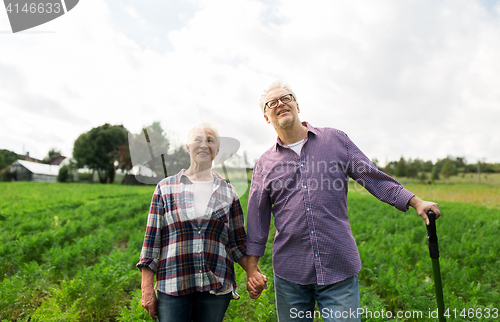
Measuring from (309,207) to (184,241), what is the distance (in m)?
0.77

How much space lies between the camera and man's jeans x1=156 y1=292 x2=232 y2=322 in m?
1.72

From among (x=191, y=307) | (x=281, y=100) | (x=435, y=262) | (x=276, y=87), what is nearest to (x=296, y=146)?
(x=281, y=100)

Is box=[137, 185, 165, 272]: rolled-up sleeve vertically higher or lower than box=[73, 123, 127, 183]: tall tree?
lower

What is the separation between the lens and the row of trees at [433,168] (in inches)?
2201

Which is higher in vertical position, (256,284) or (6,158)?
(6,158)

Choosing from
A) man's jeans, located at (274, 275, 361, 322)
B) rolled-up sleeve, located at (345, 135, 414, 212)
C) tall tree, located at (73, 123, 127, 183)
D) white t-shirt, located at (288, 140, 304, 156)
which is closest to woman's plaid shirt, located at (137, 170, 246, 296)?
man's jeans, located at (274, 275, 361, 322)

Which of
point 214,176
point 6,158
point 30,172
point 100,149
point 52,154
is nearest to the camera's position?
point 214,176

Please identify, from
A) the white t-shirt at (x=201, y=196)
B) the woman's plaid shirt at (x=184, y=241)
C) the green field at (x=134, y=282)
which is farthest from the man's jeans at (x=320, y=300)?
the green field at (x=134, y=282)

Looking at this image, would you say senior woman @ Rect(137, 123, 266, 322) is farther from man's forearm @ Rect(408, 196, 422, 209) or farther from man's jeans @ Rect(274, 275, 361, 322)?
man's forearm @ Rect(408, 196, 422, 209)

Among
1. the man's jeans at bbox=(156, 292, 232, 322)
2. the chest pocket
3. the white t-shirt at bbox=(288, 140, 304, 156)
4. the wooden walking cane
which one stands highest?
the white t-shirt at bbox=(288, 140, 304, 156)

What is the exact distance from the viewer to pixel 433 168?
198 feet

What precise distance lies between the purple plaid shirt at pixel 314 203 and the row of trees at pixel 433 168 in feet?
189

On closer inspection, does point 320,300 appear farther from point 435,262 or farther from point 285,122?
point 285,122

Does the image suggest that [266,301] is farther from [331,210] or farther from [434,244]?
[434,244]
